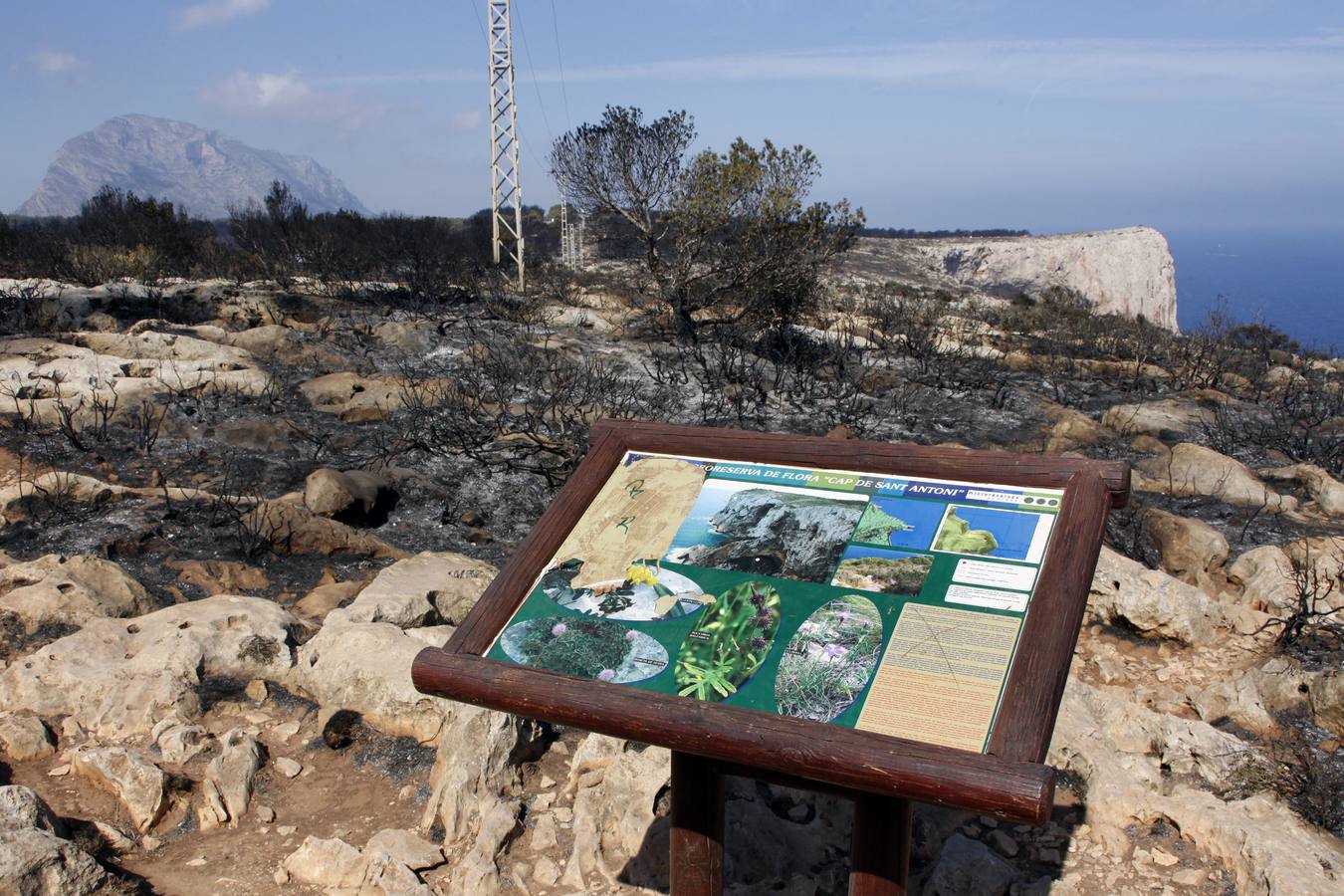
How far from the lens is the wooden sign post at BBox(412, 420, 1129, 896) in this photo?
6.56 feet

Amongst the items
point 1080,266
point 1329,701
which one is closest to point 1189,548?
point 1329,701

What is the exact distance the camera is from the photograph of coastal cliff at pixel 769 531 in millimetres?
2471

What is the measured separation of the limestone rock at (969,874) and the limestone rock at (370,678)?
2.09 metres

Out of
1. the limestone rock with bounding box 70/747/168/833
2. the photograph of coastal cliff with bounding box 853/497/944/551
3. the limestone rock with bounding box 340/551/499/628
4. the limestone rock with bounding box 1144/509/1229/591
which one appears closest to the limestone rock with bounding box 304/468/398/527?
the limestone rock with bounding box 340/551/499/628

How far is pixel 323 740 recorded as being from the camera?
4.22 m

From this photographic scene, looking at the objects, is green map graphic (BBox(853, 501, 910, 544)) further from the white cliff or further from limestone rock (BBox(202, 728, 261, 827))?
the white cliff

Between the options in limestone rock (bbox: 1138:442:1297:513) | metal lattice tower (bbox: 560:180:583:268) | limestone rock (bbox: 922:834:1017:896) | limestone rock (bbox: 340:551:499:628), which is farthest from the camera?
metal lattice tower (bbox: 560:180:583:268)

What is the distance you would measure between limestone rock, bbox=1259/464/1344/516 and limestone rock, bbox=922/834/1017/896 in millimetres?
Answer: 5634

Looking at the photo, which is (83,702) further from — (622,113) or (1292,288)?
(1292,288)

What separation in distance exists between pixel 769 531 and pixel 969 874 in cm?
153

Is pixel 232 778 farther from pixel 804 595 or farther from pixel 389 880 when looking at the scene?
pixel 804 595

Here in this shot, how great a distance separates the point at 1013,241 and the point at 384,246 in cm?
3542

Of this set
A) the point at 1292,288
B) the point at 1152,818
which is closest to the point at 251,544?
the point at 1152,818

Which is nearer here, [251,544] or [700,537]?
[700,537]
